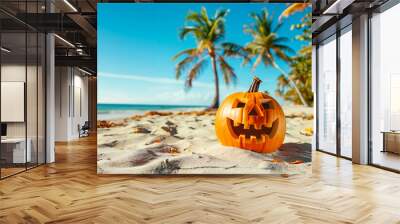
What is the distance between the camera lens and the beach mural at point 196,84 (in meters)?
5.14

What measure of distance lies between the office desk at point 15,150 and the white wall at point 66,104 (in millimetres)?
6975

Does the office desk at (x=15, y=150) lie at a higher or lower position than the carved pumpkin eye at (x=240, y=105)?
lower

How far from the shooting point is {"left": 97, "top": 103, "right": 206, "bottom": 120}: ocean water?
525cm

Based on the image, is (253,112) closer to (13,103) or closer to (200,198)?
(200,198)

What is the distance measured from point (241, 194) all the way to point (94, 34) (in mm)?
6338

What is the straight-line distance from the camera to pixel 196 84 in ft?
17.4

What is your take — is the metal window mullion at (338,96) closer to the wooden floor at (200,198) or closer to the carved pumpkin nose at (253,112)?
the wooden floor at (200,198)

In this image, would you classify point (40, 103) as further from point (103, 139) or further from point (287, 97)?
point (287, 97)

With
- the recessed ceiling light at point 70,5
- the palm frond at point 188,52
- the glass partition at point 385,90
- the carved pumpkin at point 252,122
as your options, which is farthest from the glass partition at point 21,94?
the glass partition at point 385,90

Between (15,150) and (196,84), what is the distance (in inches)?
117

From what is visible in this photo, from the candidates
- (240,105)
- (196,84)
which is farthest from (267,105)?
(196,84)

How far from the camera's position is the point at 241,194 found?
4.22 metres

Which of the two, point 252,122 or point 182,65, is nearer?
point 252,122

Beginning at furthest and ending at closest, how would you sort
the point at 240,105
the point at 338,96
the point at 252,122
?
the point at 338,96, the point at 240,105, the point at 252,122
